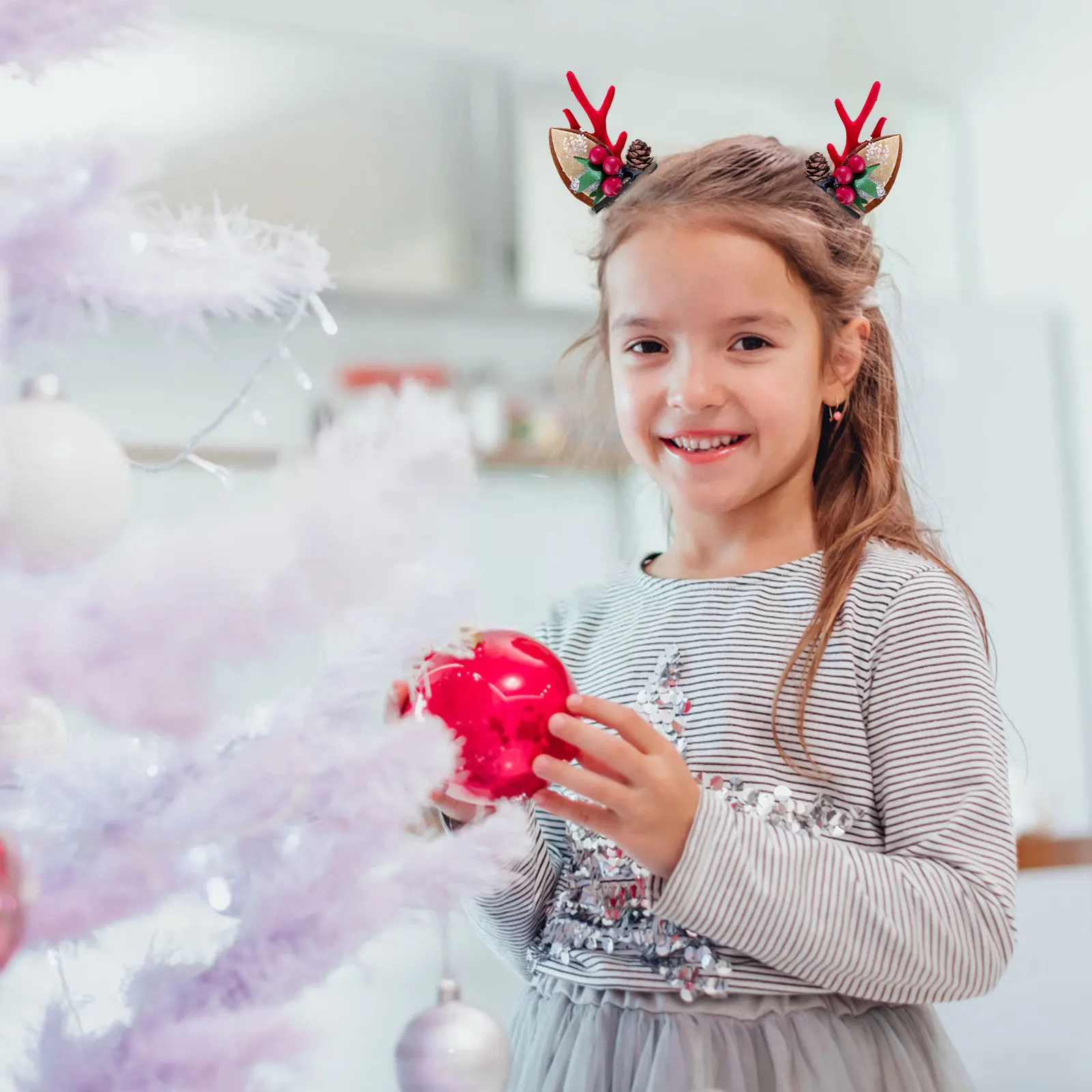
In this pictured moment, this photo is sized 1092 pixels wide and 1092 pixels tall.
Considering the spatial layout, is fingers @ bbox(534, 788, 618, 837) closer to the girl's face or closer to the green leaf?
the girl's face

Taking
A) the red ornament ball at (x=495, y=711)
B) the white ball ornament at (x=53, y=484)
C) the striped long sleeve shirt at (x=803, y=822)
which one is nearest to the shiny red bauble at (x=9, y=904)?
the white ball ornament at (x=53, y=484)

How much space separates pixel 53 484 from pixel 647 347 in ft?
1.65

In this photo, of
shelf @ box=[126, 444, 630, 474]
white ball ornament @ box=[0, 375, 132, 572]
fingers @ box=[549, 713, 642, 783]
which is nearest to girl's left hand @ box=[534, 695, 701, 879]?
fingers @ box=[549, 713, 642, 783]

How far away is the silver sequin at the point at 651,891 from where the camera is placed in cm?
80

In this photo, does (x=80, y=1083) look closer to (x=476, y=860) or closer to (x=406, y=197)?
(x=476, y=860)

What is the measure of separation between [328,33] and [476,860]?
8.64 feet

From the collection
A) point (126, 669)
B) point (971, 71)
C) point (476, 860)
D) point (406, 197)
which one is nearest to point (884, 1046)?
point (476, 860)

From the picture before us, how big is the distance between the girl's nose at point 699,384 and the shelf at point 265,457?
1.31m

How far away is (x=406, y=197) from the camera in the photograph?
279cm

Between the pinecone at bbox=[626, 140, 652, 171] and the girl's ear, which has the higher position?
the pinecone at bbox=[626, 140, 652, 171]

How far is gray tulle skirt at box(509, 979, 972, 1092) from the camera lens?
0.77 meters

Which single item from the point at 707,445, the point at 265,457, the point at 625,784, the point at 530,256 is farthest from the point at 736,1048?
the point at 530,256

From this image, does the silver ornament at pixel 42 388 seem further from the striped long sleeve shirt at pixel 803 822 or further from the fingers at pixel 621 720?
the striped long sleeve shirt at pixel 803 822

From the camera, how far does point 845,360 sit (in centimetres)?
96
